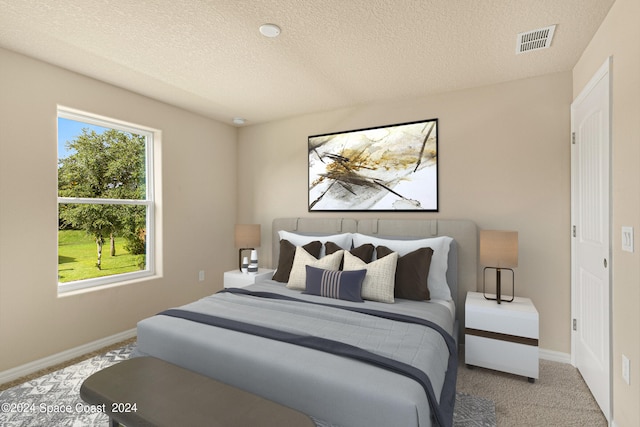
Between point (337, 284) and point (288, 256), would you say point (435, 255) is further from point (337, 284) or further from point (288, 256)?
point (288, 256)

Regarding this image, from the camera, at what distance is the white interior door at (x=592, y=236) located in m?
2.03

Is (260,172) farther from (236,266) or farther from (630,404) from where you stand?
(630,404)

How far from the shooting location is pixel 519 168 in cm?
296

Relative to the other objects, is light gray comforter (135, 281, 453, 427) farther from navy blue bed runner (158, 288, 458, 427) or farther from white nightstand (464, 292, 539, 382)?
white nightstand (464, 292, 539, 382)

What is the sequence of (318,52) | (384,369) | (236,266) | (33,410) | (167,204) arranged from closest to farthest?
(384,369), (33,410), (318,52), (167,204), (236,266)

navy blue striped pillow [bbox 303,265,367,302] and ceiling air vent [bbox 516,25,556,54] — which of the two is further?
navy blue striped pillow [bbox 303,265,367,302]

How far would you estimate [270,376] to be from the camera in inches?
63.2

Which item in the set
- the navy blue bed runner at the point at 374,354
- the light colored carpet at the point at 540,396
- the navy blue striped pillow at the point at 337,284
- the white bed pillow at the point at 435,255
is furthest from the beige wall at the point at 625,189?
the navy blue striped pillow at the point at 337,284

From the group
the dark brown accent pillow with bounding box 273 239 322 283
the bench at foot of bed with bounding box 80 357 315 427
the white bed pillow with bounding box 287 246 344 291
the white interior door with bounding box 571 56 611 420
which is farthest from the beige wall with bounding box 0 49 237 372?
the white interior door with bounding box 571 56 611 420

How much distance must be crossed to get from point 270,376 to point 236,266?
10.6 ft

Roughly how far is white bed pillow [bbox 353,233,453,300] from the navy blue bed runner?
2.46 feet

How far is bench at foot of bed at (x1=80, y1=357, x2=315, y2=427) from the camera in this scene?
1.30 meters

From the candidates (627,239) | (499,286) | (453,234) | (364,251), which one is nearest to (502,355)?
(499,286)

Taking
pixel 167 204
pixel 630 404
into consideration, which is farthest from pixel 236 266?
pixel 630 404
